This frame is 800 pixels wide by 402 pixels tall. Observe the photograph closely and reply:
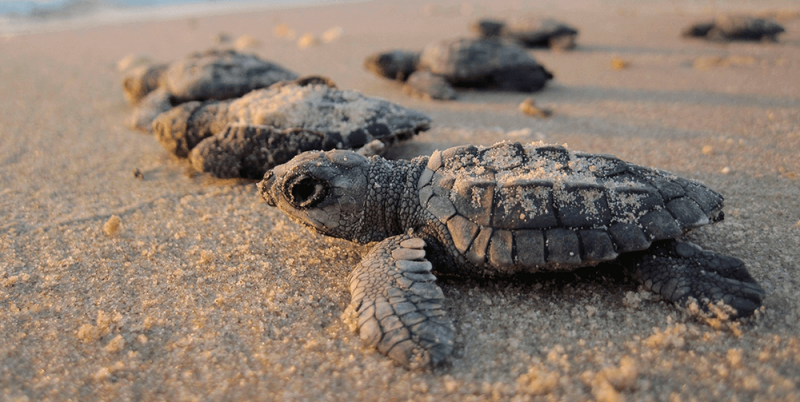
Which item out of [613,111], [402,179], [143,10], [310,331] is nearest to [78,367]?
[310,331]

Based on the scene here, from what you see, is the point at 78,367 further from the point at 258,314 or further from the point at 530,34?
the point at 530,34

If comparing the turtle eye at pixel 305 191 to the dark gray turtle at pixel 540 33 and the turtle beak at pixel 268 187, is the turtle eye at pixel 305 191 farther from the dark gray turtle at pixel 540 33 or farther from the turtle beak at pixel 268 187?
the dark gray turtle at pixel 540 33

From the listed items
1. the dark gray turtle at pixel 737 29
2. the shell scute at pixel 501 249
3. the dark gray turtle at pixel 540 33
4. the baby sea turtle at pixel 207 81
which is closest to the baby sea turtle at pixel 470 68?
the baby sea turtle at pixel 207 81

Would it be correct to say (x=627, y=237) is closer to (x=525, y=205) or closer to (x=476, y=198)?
(x=525, y=205)

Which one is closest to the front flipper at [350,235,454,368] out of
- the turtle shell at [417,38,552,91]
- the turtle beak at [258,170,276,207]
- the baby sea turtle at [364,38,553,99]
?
the turtle beak at [258,170,276,207]

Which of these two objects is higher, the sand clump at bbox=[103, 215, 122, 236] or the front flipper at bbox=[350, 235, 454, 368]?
the front flipper at bbox=[350, 235, 454, 368]

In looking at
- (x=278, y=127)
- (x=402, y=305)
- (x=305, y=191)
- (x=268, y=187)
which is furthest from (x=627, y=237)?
(x=278, y=127)

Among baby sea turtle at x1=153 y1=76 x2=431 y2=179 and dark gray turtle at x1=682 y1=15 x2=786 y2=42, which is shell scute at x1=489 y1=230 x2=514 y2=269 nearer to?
baby sea turtle at x1=153 y1=76 x2=431 y2=179
